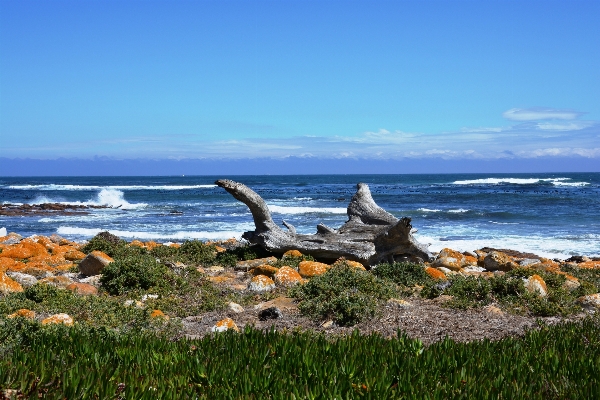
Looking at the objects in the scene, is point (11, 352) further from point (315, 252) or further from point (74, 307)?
point (315, 252)

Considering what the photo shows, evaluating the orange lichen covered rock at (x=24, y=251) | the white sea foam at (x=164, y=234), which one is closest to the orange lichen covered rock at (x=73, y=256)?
the orange lichen covered rock at (x=24, y=251)

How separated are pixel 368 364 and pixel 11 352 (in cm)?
302

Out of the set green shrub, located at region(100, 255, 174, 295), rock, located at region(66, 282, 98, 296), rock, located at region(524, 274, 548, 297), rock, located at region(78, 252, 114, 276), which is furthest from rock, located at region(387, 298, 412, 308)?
rock, located at region(78, 252, 114, 276)

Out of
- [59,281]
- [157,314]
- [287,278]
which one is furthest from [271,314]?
[59,281]

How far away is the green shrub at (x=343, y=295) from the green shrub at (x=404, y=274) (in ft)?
2.95

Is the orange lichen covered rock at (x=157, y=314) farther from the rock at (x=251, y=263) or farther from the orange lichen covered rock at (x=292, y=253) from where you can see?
the orange lichen covered rock at (x=292, y=253)

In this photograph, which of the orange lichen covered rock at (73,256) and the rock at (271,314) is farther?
the orange lichen covered rock at (73,256)

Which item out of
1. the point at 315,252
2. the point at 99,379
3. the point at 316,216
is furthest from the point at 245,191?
the point at 316,216

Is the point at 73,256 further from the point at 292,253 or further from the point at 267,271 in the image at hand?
the point at 267,271

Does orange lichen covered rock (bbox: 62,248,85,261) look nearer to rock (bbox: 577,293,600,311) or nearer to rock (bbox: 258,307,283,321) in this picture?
rock (bbox: 258,307,283,321)

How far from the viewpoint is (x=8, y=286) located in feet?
33.1

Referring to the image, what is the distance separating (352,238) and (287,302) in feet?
17.0

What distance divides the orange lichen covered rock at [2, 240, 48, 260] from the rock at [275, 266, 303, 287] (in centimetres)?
783

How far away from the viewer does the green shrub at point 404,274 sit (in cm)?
1127
